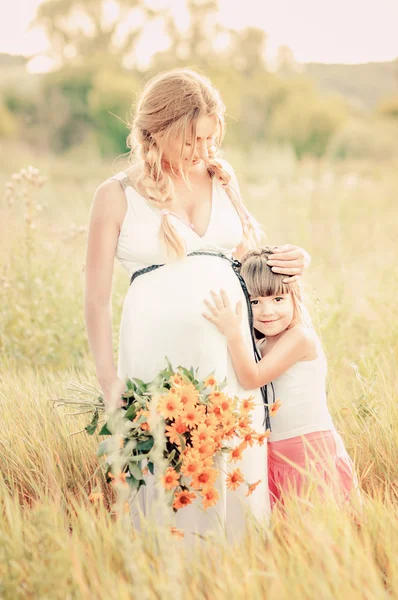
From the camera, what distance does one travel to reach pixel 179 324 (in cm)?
254

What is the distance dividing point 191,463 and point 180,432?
103mm

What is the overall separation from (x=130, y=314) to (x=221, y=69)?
34.5 meters

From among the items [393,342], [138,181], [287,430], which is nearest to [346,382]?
[393,342]

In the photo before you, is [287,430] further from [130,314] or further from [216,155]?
[216,155]

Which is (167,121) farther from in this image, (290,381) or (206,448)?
(206,448)

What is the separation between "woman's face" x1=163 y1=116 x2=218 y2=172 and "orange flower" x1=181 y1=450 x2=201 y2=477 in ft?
3.73

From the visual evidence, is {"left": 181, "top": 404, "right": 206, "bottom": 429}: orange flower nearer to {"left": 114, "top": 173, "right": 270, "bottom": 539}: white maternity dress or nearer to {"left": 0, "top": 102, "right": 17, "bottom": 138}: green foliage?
Result: {"left": 114, "top": 173, "right": 270, "bottom": 539}: white maternity dress

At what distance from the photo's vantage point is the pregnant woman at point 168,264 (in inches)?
99.8

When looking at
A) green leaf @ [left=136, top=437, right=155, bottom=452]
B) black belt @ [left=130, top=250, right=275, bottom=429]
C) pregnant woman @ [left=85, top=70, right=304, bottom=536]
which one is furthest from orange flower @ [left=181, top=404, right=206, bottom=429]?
black belt @ [left=130, top=250, right=275, bottom=429]

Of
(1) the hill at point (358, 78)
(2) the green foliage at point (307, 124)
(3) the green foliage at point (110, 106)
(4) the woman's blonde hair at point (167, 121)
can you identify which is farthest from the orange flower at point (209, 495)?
(1) the hill at point (358, 78)

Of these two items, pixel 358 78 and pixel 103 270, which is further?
pixel 358 78

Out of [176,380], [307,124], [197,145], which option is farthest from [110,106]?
[176,380]

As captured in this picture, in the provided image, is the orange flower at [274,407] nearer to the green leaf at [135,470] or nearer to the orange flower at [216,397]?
the orange flower at [216,397]

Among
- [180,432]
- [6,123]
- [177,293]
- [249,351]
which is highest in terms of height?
[6,123]
